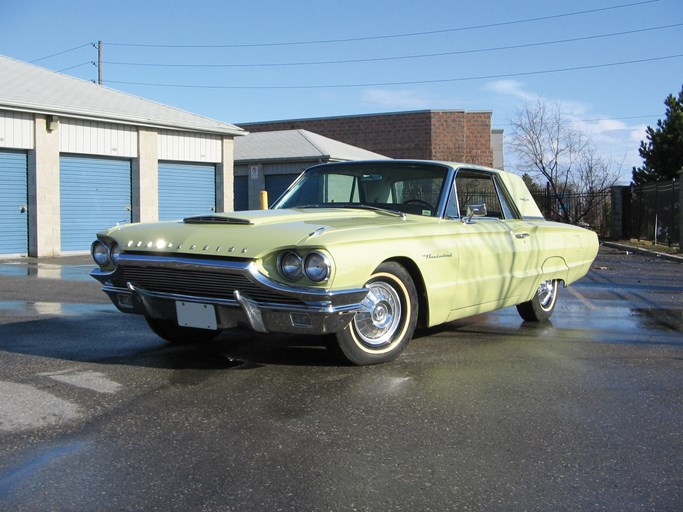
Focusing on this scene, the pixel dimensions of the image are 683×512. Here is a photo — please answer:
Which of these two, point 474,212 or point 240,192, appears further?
point 240,192

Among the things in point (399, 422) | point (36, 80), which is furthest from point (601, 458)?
point (36, 80)

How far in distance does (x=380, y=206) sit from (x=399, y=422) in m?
2.69

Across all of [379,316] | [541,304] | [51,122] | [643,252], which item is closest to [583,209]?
[643,252]

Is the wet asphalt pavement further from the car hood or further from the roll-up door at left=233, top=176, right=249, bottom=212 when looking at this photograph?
the roll-up door at left=233, top=176, right=249, bottom=212

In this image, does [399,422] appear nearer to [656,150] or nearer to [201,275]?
[201,275]

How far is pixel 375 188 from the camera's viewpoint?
643 cm

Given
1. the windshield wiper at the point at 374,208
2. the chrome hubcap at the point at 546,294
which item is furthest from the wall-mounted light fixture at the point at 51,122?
the chrome hubcap at the point at 546,294

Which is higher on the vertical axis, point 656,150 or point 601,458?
point 656,150

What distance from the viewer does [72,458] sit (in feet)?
11.0

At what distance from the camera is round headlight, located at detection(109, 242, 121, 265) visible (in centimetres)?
531

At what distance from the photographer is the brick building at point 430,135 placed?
3728cm

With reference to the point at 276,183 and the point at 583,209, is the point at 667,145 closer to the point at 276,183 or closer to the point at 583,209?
the point at 583,209

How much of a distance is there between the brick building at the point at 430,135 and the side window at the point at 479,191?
29.9m

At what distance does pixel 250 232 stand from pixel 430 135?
109 ft
